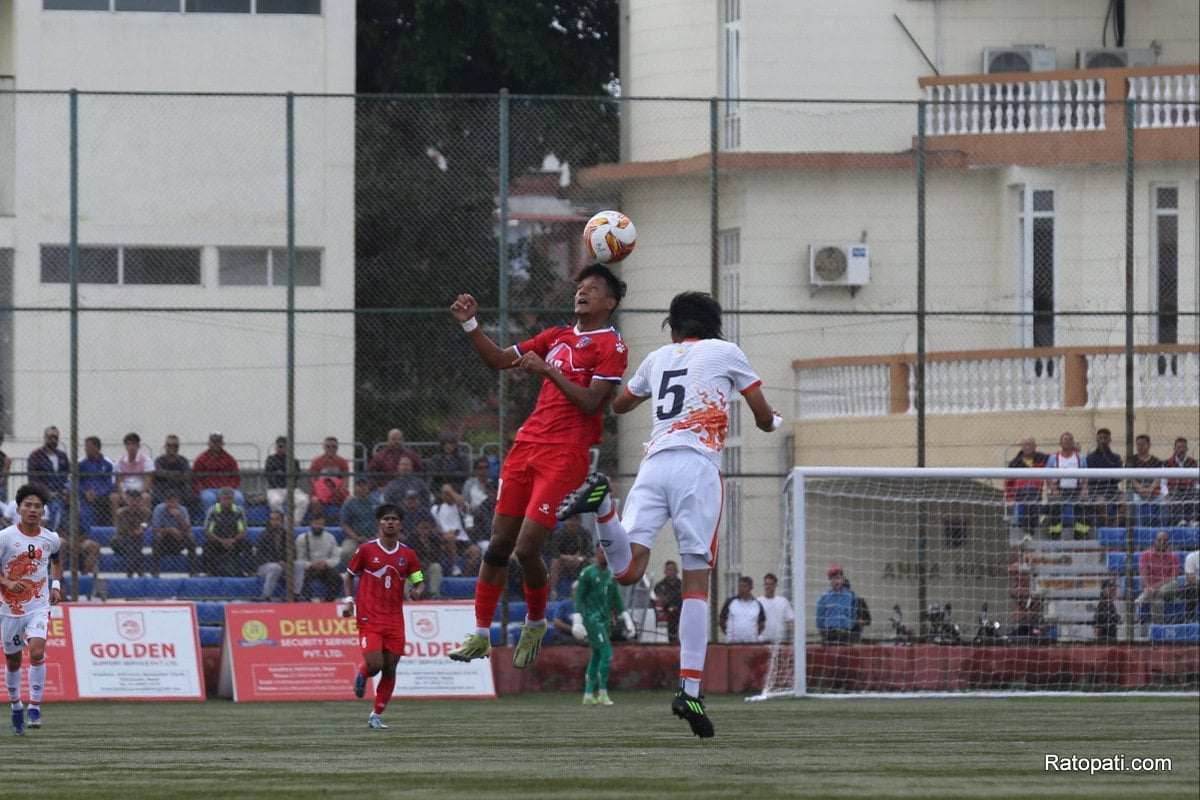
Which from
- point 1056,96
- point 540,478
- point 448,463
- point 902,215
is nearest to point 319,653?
point 448,463

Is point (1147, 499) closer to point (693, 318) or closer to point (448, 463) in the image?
point (448, 463)

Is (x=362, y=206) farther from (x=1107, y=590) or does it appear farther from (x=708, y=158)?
(x=1107, y=590)

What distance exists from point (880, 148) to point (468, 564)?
8001 mm

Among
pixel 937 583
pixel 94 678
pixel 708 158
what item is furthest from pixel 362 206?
pixel 937 583

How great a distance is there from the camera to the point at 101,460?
22484 millimetres

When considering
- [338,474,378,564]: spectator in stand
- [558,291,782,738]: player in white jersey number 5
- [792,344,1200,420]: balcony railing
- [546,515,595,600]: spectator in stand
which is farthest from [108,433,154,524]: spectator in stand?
[558,291,782,738]: player in white jersey number 5

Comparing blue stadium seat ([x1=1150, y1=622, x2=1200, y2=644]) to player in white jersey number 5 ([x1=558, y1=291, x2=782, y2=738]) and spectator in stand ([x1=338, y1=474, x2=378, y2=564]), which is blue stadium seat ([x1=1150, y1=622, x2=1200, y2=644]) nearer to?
spectator in stand ([x1=338, y1=474, x2=378, y2=564])

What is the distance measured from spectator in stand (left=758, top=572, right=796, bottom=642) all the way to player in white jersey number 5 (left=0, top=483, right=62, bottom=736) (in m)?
8.54

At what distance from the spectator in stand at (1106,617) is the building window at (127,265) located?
12.3 meters

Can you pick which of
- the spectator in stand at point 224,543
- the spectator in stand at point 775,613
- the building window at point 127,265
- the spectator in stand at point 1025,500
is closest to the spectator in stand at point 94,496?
the spectator in stand at point 224,543

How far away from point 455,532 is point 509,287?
2.80 meters

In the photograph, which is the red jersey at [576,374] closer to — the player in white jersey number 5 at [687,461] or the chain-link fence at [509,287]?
the player in white jersey number 5 at [687,461]

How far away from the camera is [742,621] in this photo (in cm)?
2288

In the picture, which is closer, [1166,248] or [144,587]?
[144,587]
